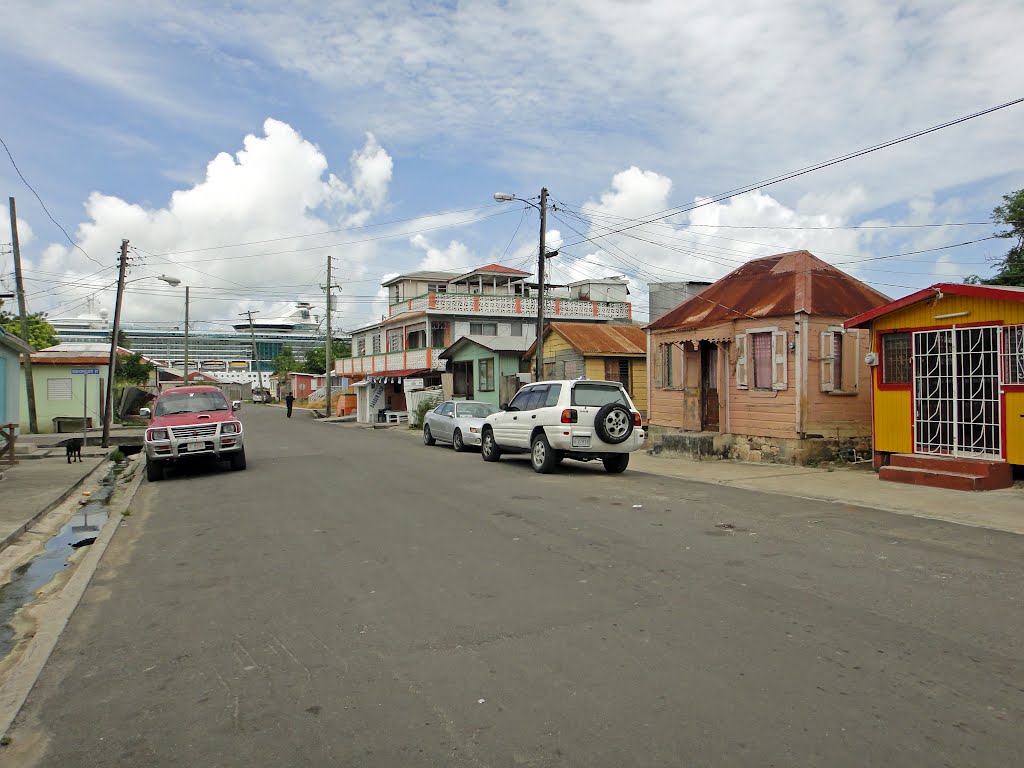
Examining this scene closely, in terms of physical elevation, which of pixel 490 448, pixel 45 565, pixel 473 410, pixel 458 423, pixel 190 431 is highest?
pixel 473 410

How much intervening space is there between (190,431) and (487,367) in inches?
754

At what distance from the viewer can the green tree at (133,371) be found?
52.5m

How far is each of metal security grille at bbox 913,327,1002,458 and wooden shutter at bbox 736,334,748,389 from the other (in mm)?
4628

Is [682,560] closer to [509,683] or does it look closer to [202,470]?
[509,683]

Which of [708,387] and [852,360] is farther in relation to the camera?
[708,387]

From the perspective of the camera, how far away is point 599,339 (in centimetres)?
2864

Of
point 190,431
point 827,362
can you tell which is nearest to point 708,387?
point 827,362

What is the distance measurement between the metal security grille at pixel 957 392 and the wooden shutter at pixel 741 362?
463 cm

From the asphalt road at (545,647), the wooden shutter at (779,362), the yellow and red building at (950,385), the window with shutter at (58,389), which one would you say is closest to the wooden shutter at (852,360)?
the wooden shutter at (779,362)

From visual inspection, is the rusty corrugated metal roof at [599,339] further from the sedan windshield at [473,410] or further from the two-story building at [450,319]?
the two-story building at [450,319]

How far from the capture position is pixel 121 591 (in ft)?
22.8

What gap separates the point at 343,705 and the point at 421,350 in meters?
40.9

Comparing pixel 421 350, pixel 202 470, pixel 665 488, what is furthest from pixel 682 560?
pixel 421 350

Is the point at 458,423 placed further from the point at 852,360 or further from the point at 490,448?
the point at 852,360
